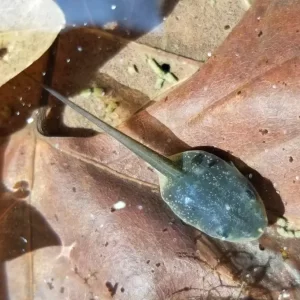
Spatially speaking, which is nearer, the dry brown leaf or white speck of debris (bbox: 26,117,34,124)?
the dry brown leaf

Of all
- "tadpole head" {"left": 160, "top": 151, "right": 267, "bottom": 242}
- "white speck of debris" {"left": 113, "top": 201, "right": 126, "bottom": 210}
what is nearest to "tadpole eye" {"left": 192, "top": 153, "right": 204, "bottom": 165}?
"tadpole head" {"left": 160, "top": 151, "right": 267, "bottom": 242}

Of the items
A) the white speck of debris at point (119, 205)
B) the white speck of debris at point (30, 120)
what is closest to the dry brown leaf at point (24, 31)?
the white speck of debris at point (30, 120)

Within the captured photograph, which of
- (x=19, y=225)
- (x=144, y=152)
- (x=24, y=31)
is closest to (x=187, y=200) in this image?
(x=144, y=152)

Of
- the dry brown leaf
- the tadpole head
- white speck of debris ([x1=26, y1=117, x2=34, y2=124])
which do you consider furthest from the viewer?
white speck of debris ([x1=26, y1=117, x2=34, y2=124])

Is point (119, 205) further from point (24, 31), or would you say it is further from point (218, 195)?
point (24, 31)

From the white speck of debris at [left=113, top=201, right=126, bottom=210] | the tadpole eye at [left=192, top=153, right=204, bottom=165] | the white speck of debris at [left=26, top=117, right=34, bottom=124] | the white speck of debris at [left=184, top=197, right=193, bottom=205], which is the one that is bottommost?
the white speck of debris at [left=113, top=201, right=126, bottom=210]

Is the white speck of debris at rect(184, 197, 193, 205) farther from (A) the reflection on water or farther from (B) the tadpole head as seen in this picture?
(A) the reflection on water

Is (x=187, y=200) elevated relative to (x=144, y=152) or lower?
lower

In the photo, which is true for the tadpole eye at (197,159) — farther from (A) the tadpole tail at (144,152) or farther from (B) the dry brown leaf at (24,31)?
(B) the dry brown leaf at (24,31)
